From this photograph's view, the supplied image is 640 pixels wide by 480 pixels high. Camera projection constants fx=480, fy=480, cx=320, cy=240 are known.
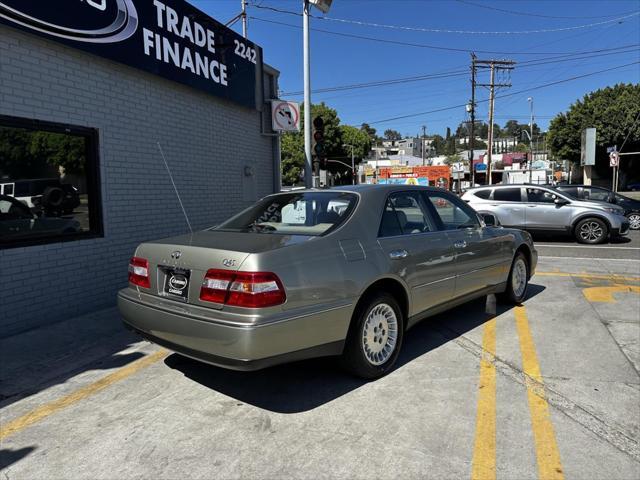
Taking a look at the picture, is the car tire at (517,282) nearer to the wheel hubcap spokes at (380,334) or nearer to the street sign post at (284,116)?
the wheel hubcap spokes at (380,334)

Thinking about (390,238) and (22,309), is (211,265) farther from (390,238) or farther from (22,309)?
(22,309)

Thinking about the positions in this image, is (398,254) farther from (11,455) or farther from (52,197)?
(52,197)

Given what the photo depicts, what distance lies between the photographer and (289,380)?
13.1 ft

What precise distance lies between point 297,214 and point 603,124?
45.6m

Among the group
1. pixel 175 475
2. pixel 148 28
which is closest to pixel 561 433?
pixel 175 475

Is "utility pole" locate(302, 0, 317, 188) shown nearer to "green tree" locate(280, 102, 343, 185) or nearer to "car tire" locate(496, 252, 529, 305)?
"car tire" locate(496, 252, 529, 305)

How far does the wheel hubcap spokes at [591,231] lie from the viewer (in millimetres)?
12781

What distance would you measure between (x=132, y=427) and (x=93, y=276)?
3.56 metres

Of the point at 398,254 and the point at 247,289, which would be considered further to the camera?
the point at 398,254

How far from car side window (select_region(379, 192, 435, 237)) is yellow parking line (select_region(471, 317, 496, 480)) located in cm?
132

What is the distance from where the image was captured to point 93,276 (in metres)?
6.25

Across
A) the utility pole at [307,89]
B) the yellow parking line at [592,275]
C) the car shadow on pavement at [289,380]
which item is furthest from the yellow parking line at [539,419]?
the utility pole at [307,89]

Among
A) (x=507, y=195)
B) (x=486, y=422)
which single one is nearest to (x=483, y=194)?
(x=507, y=195)

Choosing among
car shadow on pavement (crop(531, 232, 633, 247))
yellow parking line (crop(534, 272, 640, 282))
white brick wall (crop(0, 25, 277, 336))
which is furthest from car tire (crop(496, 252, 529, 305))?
car shadow on pavement (crop(531, 232, 633, 247))
